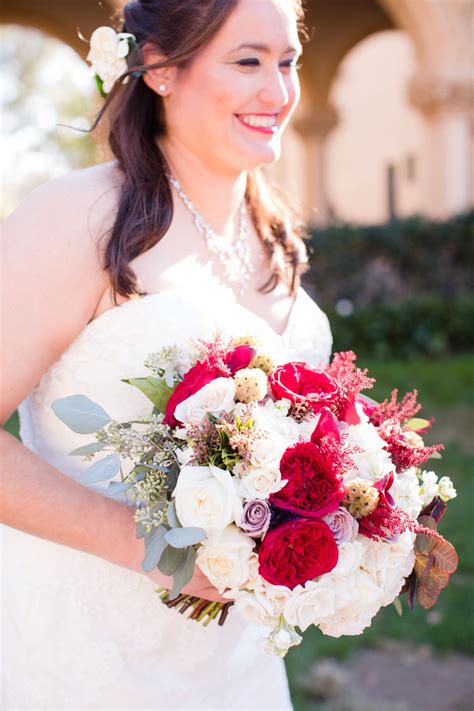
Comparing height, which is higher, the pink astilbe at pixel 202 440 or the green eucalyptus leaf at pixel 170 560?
the pink astilbe at pixel 202 440

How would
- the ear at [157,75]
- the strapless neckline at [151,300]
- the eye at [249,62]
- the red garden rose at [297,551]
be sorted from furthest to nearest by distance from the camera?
the ear at [157,75], the eye at [249,62], the strapless neckline at [151,300], the red garden rose at [297,551]

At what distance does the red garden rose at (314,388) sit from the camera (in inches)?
78.4

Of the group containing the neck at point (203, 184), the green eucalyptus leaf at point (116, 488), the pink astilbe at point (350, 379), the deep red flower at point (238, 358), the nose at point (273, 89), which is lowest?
the green eucalyptus leaf at point (116, 488)

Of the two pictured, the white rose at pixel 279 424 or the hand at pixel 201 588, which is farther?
the hand at pixel 201 588

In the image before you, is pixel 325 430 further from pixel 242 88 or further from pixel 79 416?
pixel 242 88

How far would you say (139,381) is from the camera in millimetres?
2074

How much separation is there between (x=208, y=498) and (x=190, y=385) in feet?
0.91

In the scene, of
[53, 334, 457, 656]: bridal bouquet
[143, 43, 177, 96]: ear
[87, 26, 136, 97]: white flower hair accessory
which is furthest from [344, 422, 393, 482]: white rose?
[87, 26, 136, 97]: white flower hair accessory

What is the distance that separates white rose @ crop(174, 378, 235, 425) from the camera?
1882mm

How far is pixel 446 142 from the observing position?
552 inches

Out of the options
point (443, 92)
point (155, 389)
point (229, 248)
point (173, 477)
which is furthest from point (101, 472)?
point (443, 92)

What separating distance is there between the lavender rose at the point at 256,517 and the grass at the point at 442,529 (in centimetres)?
268

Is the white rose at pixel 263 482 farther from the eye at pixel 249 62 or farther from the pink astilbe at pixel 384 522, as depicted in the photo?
the eye at pixel 249 62

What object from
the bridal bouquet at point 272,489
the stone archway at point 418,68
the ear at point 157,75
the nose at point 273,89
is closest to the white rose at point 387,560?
the bridal bouquet at point 272,489
